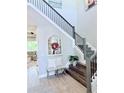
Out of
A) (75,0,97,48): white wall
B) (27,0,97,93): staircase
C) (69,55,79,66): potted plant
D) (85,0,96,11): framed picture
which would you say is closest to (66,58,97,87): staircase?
(27,0,97,93): staircase

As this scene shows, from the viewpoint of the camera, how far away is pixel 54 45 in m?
7.39

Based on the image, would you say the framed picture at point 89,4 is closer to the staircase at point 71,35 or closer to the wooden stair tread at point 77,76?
the staircase at point 71,35

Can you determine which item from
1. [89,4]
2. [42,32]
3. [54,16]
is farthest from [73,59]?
[89,4]

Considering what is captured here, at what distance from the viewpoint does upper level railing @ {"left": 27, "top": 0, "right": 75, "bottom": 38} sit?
7656mm

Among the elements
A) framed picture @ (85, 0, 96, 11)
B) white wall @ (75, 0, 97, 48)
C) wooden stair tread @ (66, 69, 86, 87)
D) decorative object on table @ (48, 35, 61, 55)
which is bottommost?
wooden stair tread @ (66, 69, 86, 87)

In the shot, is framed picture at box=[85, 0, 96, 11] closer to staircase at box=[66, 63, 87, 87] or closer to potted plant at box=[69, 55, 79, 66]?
potted plant at box=[69, 55, 79, 66]

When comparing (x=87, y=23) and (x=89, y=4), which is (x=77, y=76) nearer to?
(x=87, y=23)

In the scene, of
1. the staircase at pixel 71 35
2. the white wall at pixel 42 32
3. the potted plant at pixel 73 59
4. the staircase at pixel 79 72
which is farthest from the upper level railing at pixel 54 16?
the staircase at pixel 79 72

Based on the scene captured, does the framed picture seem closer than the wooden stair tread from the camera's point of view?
No

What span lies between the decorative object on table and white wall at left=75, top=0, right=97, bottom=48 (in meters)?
1.58
